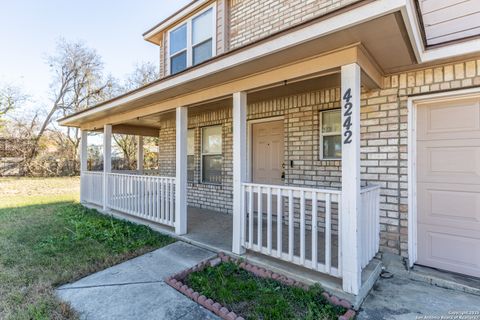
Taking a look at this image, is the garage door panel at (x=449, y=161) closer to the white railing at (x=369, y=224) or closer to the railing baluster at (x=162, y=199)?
the white railing at (x=369, y=224)

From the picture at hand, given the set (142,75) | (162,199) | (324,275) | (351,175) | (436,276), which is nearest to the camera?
(351,175)

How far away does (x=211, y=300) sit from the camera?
267 centimetres

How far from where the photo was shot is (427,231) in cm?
341

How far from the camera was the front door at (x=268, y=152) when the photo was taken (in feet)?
17.6

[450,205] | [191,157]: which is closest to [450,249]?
[450,205]

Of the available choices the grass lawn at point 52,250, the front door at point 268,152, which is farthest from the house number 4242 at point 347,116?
the grass lawn at point 52,250

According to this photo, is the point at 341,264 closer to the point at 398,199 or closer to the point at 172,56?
the point at 398,199

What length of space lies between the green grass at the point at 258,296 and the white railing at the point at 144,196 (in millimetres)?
1968

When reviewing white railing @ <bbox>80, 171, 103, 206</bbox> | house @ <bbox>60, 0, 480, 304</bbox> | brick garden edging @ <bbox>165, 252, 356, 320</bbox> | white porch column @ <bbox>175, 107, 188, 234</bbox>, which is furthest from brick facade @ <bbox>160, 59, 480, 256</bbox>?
white railing @ <bbox>80, 171, 103, 206</bbox>

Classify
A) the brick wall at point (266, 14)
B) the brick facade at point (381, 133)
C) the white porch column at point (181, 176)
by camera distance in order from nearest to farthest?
the brick facade at point (381, 133) < the white porch column at point (181, 176) < the brick wall at point (266, 14)

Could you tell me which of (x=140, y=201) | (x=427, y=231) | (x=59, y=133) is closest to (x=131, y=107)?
(x=140, y=201)

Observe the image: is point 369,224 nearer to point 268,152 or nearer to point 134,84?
point 268,152

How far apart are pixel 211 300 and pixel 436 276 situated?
8.85ft

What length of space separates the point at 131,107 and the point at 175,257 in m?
3.47
